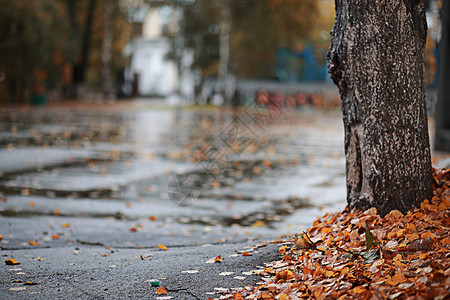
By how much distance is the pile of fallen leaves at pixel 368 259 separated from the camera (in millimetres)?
3809

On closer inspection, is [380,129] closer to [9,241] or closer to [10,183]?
[9,241]

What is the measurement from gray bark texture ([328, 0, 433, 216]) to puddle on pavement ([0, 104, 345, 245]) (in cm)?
253

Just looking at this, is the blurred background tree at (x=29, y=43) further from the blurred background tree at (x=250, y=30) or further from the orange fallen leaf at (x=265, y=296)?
the orange fallen leaf at (x=265, y=296)

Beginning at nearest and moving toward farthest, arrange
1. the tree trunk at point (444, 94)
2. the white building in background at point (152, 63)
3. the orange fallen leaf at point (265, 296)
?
the orange fallen leaf at point (265, 296)
the tree trunk at point (444, 94)
the white building in background at point (152, 63)

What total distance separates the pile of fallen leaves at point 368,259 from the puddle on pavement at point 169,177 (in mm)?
2495

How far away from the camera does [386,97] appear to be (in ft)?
16.6

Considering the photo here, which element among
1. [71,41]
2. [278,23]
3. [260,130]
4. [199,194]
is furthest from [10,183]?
[278,23]

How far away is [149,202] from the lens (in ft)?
30.5

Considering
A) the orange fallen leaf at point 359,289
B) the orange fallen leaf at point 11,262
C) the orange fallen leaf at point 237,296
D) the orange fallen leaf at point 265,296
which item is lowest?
the orange fallen leaf at point 11,262

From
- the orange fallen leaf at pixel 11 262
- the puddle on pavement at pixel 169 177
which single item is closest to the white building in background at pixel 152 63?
the puddle on pavement at pixel 169 177

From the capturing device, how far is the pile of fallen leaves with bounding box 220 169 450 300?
3809 millimetres

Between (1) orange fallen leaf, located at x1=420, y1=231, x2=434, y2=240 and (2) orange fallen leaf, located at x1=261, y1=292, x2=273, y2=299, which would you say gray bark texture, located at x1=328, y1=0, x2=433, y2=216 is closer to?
(1) orange fallen leaf, located at x1=420, y1=231, x2=434, y2=240

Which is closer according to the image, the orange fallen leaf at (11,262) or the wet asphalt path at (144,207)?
the wet asphalt path at (144,207)

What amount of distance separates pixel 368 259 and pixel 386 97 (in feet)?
4.84
